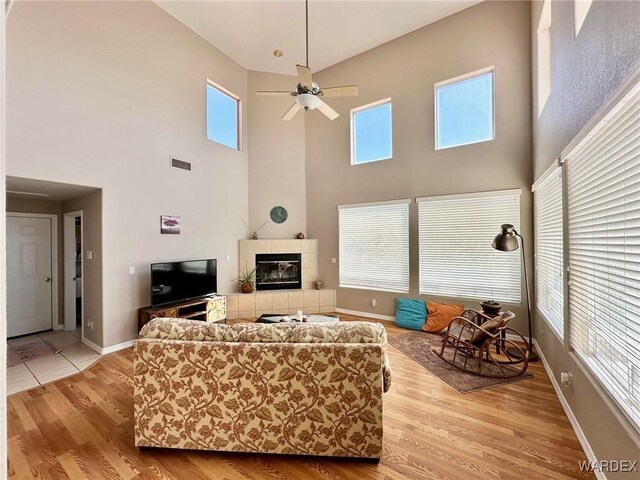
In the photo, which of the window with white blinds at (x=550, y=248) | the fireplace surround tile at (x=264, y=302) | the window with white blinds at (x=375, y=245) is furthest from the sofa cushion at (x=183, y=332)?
the window with white blinds at (x=375, y=245)

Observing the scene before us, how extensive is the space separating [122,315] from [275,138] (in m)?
4.57

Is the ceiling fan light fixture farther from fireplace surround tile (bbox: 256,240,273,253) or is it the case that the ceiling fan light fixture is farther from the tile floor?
the tile floor

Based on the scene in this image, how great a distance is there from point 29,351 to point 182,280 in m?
2.16

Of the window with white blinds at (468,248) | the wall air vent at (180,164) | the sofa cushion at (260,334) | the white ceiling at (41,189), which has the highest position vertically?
the wall air vent at (180,164)

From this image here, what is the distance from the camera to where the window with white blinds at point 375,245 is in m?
5.45

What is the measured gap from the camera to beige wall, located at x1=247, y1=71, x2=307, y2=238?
645 centimetres

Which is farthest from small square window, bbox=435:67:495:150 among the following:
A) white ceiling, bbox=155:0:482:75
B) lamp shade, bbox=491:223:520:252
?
lamp shade, bbox=491:223:520:252

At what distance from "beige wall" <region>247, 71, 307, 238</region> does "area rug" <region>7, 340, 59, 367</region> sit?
3.76 m

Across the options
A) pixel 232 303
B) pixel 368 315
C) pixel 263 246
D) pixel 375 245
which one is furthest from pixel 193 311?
pixel 375 245

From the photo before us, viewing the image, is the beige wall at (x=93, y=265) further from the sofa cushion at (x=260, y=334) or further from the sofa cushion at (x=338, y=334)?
the sofa cushion at (x=338, y=334)

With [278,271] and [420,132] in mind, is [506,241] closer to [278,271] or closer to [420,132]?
[420,132]

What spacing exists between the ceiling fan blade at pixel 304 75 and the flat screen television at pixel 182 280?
333cm

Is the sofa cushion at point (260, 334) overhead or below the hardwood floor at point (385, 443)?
overhead

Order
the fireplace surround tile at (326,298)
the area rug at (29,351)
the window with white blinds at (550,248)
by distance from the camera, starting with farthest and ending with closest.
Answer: the fireplace surround tile at (326,298), the area rug at (29,351), the window with white blinds at (550,248)
